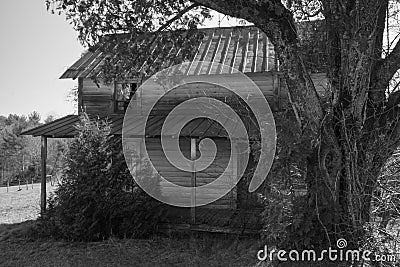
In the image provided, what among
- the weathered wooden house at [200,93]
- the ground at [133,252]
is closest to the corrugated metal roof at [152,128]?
the weathered wooden house at [200,93]

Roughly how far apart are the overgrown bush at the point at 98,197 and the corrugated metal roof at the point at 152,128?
807 mm

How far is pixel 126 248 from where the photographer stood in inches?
310

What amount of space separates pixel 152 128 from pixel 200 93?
7.61 feet

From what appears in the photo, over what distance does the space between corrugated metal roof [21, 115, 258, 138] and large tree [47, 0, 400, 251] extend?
2793 mm

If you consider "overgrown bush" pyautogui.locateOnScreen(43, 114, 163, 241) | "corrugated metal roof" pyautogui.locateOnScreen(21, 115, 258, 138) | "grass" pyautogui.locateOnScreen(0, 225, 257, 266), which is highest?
"corrugated metal roof" pyautogui.locateOnScreen(21, 115, 258, 138)

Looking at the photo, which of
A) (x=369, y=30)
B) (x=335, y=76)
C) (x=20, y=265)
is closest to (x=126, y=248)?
(x=20, y=265)

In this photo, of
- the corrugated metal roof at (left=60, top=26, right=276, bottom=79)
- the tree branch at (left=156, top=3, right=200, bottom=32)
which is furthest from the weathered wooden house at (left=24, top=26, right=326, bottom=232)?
the tree branch at (left=156, top=3, right=200, bottom=32)

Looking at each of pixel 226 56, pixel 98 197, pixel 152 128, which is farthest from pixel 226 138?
pixel 226 56

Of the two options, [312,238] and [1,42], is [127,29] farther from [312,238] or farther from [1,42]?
[1,42]

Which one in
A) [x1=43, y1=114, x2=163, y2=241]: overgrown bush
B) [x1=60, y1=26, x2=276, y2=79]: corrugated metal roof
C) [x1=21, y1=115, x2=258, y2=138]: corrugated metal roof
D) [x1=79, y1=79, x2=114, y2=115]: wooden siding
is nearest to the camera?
[x1=43, y1=114, x2=163, y2=241]: overgrown bush

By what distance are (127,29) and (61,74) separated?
21.2ft

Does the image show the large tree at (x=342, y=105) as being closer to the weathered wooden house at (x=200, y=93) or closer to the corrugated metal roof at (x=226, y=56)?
the weathered wooden house at (x=200, y=93)

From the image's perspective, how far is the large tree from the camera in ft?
16.1

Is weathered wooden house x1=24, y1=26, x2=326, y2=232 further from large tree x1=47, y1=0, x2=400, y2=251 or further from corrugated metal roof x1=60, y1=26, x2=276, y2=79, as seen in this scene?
large tree x1=47, y1=0, x2=400, y2=251
